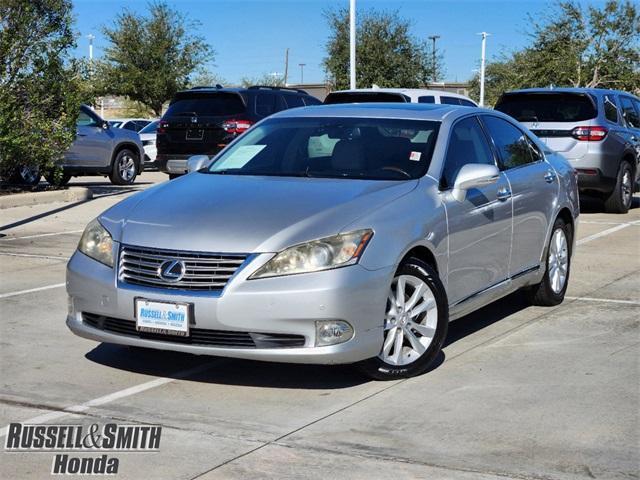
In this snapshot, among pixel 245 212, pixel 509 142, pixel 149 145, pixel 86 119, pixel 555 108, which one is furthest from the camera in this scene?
pixel 149 145

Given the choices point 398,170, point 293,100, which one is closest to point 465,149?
point 398,170

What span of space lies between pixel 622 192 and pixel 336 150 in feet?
32.5

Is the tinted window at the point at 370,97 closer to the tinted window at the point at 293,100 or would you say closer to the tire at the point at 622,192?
the tinted window at the point at 293,100

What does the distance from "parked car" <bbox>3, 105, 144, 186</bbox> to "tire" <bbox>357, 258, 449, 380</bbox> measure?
13.9m

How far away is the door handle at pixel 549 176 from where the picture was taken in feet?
27.4

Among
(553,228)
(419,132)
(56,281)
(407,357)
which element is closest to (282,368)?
(407,357)

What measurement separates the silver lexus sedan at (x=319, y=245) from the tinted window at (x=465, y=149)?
0.01 m

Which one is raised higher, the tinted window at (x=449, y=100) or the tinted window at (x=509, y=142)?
the tinted window at (x=449, y=100)

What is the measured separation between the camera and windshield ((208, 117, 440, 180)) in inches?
273

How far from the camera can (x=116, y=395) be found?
5926 mm

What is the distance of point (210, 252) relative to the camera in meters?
5.78

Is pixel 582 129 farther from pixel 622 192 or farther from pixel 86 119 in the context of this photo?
pixel 86 119

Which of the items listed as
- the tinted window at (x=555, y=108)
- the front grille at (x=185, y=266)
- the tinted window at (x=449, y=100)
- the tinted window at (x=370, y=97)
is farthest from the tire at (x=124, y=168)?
the front grille at (x=185, y=266)

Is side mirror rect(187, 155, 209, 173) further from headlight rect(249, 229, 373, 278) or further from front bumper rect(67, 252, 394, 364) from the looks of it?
headlight rect(249, 229, 373, 278)
